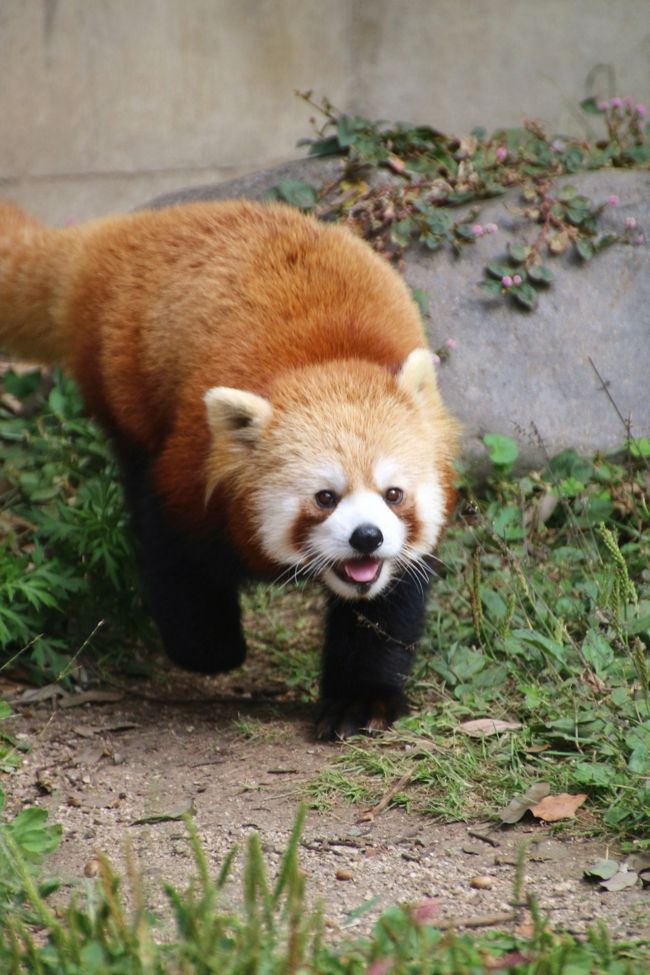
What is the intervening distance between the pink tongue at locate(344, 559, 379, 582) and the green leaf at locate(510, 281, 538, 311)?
1982 mm

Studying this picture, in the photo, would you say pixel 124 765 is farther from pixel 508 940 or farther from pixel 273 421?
pixel 508 940

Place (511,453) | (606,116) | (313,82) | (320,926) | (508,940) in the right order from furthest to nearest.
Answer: (313,82) → (606,116) → (511,453) → (508,940) → (320,926)

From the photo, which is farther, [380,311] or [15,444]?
[15,444]

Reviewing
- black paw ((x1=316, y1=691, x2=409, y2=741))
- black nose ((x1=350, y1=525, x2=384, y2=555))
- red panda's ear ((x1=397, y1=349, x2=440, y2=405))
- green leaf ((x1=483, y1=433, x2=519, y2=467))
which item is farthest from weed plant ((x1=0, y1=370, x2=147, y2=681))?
green leaf ((x1=483, y1=433, x2=519, y2=467))

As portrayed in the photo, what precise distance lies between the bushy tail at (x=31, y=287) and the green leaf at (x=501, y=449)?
1.59 metres

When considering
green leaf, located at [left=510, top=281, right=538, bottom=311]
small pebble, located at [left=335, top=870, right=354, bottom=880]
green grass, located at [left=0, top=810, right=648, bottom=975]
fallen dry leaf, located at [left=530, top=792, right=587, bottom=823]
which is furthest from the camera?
green leaf, located at [left=510, top=281, right=538, bottom=311]

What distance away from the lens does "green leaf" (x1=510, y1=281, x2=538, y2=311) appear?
4.94 meters

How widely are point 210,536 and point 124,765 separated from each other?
2.32 feet

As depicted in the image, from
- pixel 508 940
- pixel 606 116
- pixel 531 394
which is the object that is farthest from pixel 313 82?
pixel 508 940

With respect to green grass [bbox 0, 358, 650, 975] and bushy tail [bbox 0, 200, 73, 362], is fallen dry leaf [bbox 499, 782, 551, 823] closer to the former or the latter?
green grass [bbox 0, 358, 650, 975]

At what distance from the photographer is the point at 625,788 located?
9.50 feet

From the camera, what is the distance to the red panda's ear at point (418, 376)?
342 centimetres

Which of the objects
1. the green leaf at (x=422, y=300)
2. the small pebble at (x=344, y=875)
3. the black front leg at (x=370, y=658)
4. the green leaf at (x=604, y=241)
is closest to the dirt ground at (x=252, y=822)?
the small pebble at (x=344, y=875)

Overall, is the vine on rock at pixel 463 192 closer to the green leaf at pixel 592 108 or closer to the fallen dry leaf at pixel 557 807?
the green leaf at pixel 592 108
